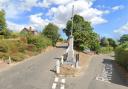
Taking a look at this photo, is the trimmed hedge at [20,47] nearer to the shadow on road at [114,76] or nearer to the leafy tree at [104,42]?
the shadow on road at [114,76]

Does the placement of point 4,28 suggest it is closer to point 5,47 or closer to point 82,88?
point 5,47

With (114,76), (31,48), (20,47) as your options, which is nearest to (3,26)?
(31,48)

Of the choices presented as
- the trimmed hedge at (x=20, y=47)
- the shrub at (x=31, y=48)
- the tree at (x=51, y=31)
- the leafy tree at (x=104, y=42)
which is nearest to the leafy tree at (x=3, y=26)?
the trimmed hedge at (x=20, y=47)

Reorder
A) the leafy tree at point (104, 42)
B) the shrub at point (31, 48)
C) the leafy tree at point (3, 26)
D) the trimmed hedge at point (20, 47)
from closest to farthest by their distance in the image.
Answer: the trimmed hedge at point (20, 47), the shrub at point (31, 48), the leafy tree at point (3, 26), the leafy tree at point (104, 42)

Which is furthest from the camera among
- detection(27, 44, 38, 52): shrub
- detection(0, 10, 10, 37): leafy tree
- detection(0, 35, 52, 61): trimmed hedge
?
detection(0, 10, 10, 37): leafy tree

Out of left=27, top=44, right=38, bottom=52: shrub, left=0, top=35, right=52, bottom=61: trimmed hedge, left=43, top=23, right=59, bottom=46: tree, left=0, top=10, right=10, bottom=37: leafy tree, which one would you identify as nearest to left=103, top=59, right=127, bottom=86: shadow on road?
left=0, top=35, right=52, bottom=61: trimmed hedge

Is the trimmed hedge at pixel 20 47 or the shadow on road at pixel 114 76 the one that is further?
the trimmed hedge at pixel 20 47

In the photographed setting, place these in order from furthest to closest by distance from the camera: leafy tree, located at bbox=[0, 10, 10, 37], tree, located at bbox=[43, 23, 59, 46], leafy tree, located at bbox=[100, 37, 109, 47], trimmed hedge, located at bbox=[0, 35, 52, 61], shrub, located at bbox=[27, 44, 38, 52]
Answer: leafy tree, located at bbox=[100, 37, 109, 47]
tree, located at bbox=[43, 23, 59, 46]
leafy tree, located at bbox=[0, 10, 10, 37]
shrub, located at bbox=[27, 44, 38, 52]
trimmed hedge, located at bbox=[0, 35, 52, 61]

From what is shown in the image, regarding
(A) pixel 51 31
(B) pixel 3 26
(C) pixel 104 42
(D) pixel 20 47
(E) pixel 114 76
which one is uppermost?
(B) pixel 3 26

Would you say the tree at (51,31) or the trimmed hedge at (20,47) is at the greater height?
the tree at (51,31)

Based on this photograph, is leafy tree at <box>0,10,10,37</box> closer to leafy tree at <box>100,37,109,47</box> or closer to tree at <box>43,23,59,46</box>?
tree at <box>43,23,59,46</box>

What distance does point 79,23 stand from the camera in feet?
268

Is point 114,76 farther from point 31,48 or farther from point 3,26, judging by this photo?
point 3,26

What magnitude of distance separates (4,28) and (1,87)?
42.4 m
